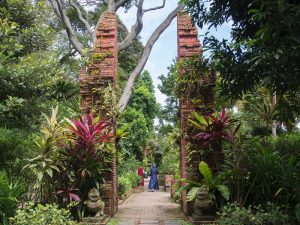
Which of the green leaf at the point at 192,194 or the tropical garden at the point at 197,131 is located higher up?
the tropical garden at the point at 197,131

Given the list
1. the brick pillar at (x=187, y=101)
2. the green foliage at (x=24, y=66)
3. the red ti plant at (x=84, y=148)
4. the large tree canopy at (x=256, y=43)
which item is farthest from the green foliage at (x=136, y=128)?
the large tree canopy at (x=256, y=43)

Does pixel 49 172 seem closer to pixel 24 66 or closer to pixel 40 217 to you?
pixel 40 217

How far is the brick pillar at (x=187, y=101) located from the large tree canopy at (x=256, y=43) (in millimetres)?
1336

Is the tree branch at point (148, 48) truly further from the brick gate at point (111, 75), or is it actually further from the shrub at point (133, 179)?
the shrub at point (133, 179)

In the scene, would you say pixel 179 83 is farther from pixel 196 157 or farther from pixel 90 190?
pixel 90 190

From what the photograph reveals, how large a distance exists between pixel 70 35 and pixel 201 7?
10.3 meters

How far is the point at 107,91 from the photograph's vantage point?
29.2 feet

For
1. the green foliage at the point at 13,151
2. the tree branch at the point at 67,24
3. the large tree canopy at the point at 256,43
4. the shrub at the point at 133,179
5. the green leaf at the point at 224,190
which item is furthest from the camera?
the shrub at the point at 133,179

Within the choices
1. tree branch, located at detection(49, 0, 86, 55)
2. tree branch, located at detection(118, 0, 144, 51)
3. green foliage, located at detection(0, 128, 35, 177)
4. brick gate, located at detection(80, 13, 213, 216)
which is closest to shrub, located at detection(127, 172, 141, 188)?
tree branch, located at detection(118, 0, 144, 51)

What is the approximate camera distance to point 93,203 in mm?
7648

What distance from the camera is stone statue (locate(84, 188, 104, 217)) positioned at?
25.1 feet

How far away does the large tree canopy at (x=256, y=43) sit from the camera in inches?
174

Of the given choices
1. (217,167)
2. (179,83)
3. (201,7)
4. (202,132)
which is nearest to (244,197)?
(217,167)

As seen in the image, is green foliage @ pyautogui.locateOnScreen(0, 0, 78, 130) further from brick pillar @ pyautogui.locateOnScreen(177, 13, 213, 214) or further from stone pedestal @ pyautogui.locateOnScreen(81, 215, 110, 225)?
brick pillar @ pyautogui.locateOnScreen(177, 13, 213, 214)
